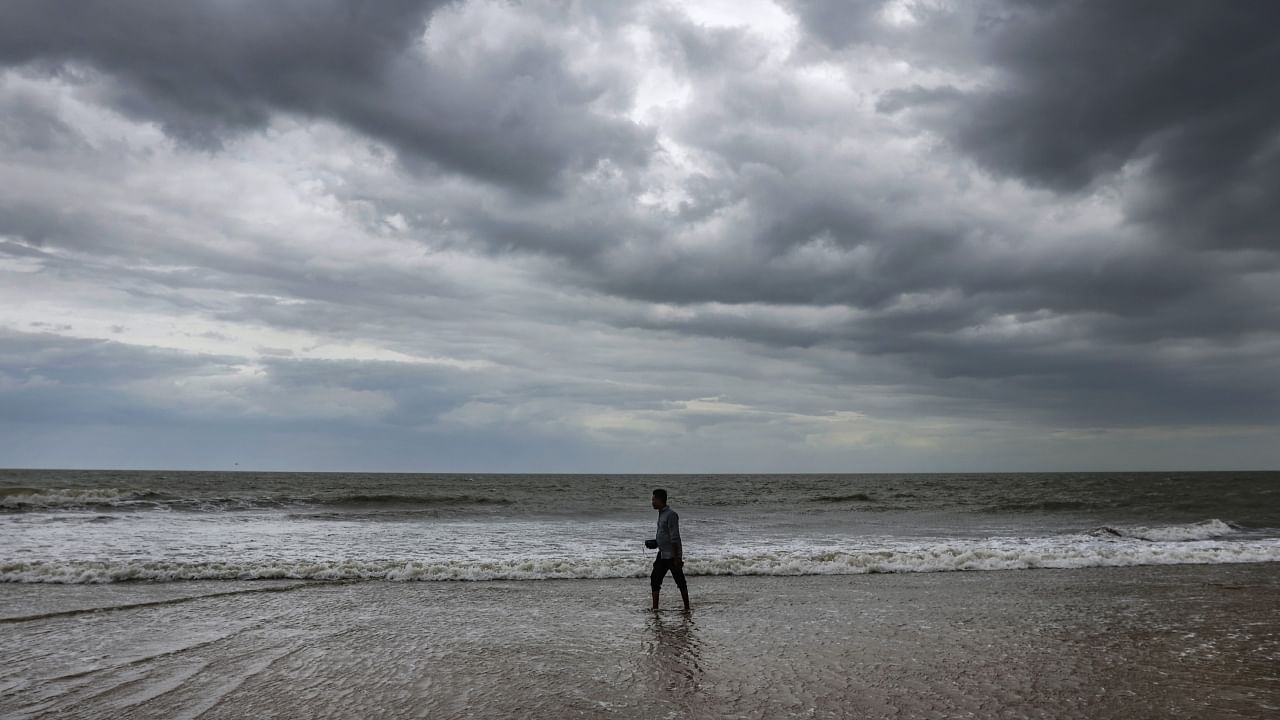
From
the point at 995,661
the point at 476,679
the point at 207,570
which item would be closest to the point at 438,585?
the point at 207,570

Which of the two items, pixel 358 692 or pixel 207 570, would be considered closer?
pixel 358 692

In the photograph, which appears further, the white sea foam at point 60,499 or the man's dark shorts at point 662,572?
the white sea foam at point 60,499

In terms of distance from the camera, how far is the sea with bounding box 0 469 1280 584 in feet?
54.1

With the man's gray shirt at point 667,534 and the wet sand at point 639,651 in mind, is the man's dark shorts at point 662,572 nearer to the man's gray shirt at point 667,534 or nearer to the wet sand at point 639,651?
the man's gray shirt at point 667,534

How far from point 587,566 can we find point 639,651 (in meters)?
7.91

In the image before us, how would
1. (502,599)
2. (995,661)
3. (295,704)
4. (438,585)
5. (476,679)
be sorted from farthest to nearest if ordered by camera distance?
1. (438,585)
2. (502,599)
3. (995,661)
4. (476,679)
5. (295,704)

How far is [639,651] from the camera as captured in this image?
29.7 ft

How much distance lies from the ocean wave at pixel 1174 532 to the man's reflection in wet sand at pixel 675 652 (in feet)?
74.2

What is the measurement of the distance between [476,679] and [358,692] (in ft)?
3.95

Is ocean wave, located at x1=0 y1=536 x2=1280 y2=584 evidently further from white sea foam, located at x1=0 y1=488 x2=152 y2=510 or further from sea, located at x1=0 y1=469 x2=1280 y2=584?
white sea foam, located at x1=0 y1=488 x2=152 y2=510

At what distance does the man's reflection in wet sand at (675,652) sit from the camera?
7641mm

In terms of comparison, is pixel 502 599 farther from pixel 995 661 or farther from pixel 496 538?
pixel 496 538

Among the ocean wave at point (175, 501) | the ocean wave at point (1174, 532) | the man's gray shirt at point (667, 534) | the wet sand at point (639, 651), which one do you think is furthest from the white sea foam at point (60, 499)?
the ocean wave at point (1174, 532)

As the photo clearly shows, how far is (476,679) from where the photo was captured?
7828 millimetres
